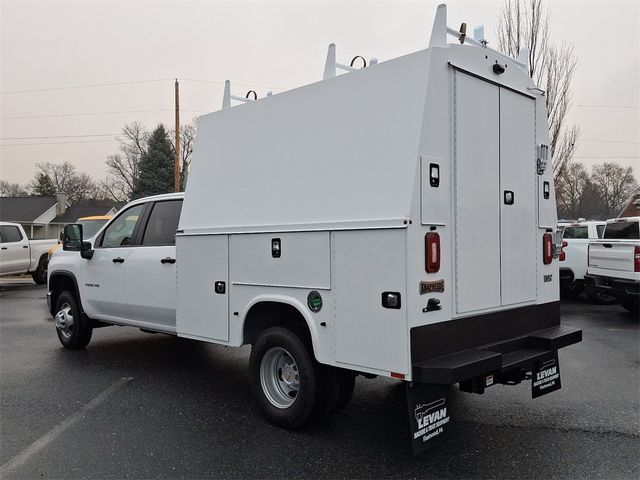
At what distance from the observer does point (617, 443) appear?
417 centimetres

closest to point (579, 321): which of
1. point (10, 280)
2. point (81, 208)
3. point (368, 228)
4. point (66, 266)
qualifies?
point (368, 228)

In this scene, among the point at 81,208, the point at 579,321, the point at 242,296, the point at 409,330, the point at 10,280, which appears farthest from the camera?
the point at 81,208

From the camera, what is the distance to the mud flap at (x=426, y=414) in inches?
138

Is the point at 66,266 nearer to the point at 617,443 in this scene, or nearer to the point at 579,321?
the point at 617,443

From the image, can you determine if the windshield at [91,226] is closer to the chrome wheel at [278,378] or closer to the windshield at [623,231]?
the chrome wheel at [278,378]

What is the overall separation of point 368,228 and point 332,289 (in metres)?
0.56

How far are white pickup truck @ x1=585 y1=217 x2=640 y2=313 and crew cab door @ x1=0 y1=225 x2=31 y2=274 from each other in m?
15.7

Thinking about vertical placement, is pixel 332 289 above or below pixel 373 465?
above

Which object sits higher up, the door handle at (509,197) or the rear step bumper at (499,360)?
the door handle at (509,197)

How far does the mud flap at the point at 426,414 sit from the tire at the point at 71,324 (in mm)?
5336

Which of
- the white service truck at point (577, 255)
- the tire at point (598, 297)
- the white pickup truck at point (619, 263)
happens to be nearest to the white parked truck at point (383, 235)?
the white pickup truck at point (619, 263)

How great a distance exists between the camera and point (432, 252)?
3.60m

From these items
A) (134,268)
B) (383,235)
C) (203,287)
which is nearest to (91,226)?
(134,268)

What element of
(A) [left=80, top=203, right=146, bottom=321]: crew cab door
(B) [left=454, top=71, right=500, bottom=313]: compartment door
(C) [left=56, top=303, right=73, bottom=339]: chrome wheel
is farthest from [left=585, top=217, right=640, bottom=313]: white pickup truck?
(C) [left=56, top=303, right=73, bottom=339]: chrome wheel
